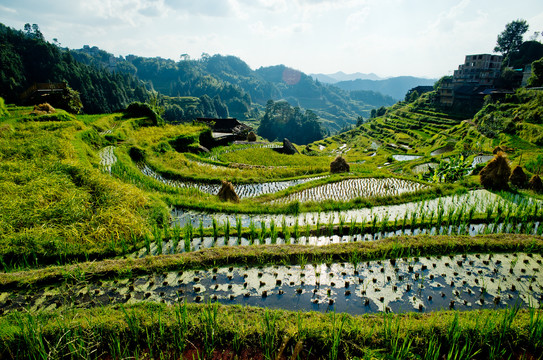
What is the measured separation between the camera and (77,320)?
361 cm

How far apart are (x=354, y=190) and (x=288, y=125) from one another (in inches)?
3683

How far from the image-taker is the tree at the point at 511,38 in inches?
2545

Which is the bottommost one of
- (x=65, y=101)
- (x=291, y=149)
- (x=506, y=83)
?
(x=291, y=149)

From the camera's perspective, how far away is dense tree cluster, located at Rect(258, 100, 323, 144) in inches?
3947

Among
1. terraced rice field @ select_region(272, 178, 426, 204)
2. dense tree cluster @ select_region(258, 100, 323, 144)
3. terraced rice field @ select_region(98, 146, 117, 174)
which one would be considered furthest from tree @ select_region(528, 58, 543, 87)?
dense tree cluster @ select_region(258, 100, 323, 144)

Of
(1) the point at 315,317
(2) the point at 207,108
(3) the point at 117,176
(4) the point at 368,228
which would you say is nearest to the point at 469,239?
(4) the point at 368,228

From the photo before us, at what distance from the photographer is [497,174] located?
11.2 meters

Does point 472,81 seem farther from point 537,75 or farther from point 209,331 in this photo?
point 209,331

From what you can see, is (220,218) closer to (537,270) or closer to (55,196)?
(55,196)

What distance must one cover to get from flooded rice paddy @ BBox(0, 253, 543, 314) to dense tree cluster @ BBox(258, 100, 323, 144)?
9406 cm

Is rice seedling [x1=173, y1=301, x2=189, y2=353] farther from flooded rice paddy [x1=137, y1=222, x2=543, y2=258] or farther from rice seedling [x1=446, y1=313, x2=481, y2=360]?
rice seedling [x1=446, y1=313, x2=481, y2=360]

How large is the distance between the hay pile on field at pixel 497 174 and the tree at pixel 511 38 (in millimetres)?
74759

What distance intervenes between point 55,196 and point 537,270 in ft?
37.7

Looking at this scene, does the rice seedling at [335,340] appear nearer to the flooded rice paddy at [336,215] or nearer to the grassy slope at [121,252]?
the grassy slope at [121,252]
